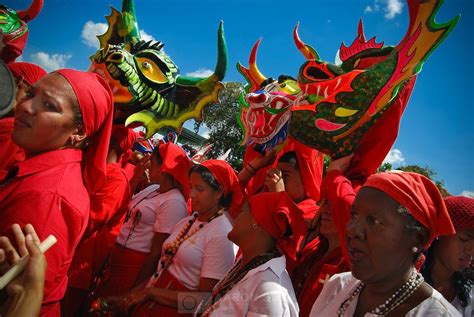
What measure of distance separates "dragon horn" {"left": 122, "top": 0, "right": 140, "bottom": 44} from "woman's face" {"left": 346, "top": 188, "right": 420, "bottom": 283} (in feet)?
10.1

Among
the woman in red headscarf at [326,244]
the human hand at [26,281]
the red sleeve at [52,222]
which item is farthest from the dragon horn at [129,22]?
the human hand at [26,281]

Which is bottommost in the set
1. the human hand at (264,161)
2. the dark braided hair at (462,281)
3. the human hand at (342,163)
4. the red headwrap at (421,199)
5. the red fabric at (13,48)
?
the dark braided hair at (462,281)

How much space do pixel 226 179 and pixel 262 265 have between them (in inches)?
49.9

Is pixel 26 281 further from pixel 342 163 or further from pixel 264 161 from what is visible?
pixel 264 161

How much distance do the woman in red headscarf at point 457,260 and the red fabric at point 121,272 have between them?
8.02ft

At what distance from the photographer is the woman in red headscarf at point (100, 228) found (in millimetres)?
2619

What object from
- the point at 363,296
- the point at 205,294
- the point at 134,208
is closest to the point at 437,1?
the point at 363,296

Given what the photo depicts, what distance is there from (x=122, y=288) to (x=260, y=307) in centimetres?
194

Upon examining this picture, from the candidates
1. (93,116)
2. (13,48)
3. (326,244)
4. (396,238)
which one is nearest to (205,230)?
(326,244)

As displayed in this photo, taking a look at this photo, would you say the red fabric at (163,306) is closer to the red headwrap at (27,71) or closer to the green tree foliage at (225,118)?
the red headwrap at (27,71)

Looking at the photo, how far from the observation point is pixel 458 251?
7.89 feet

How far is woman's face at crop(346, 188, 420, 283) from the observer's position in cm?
150

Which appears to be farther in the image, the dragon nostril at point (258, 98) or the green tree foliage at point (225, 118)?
the green tree foliage at point (225, 118)

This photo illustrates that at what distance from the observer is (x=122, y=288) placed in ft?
10.9
